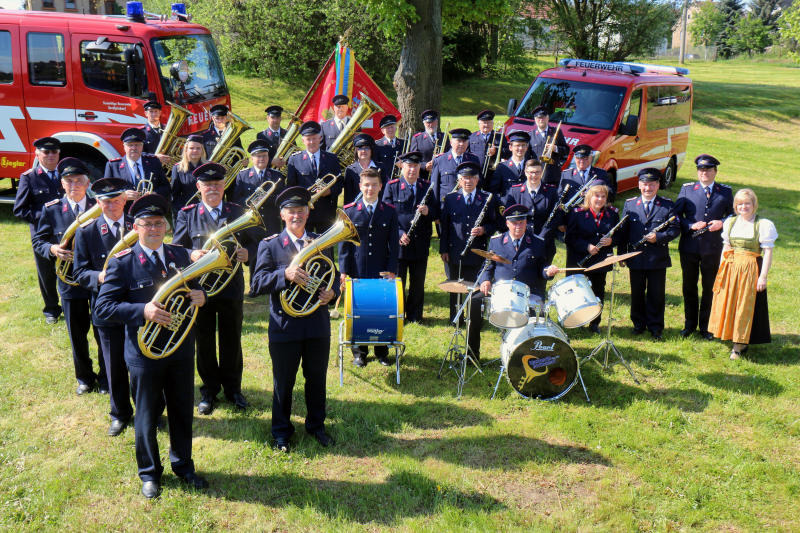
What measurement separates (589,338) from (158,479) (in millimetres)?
5490

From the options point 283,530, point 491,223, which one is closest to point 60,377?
point 283,530

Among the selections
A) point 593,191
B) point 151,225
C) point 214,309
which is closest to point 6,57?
point 214,309

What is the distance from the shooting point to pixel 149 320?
16.0 ft

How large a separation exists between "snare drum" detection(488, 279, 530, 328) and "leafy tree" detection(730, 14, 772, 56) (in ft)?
215

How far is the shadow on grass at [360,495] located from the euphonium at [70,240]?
250 centimetres

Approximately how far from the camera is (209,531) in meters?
5.02

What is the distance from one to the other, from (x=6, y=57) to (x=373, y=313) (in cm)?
911

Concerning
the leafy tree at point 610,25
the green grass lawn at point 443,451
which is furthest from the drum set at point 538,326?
the leafy tree at point 610,25

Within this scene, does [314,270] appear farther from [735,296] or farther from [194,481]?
[735,296]

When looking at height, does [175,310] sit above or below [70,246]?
below

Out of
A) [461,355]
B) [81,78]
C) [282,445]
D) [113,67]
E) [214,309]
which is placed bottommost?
[282,445]

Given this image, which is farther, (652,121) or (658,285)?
(652,121)

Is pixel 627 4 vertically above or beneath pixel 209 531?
above

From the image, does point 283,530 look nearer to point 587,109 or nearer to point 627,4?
point 587,109
